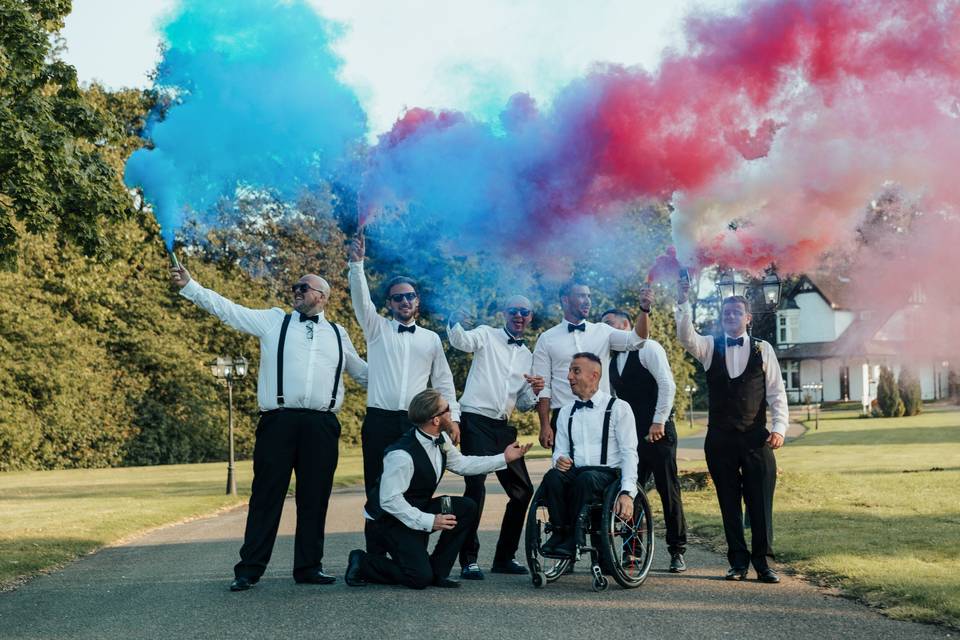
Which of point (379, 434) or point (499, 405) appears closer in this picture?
point (379, 434)

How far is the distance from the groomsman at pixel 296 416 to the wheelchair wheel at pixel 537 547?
1.69 metres

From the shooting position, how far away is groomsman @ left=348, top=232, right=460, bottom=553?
9242 mm

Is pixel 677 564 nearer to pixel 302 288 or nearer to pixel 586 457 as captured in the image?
pixel 586 457

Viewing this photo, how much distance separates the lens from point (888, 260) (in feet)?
48.4

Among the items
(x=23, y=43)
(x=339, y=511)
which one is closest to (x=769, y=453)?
(x=339, y=511)

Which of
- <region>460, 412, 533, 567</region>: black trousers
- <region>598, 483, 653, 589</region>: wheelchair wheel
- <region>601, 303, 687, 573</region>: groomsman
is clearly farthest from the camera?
<region>601, 303, 687, 573</region>: groomsman

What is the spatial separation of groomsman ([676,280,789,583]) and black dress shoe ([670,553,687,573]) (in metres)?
0.58

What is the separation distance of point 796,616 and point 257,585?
14.1 feet

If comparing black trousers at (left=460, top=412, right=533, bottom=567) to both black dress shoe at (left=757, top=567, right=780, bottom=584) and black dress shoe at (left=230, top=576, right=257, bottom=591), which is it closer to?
black dress shoe at (left=230, top=576, right=257, bottom=591)

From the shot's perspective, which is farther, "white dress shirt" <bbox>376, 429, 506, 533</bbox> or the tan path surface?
"white dress shirt" <bbox>376, 429, 506, 533</bbox>

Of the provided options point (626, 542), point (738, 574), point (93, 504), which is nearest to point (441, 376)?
point (626, 542)

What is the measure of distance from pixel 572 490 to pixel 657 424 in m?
1.41

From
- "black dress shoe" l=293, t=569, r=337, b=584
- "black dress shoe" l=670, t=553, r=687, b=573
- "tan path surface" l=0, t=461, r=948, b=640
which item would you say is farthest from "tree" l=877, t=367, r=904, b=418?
"black dress shoe" l=293, t=569, r=337, b=584

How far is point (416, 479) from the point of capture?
869 centimetres
